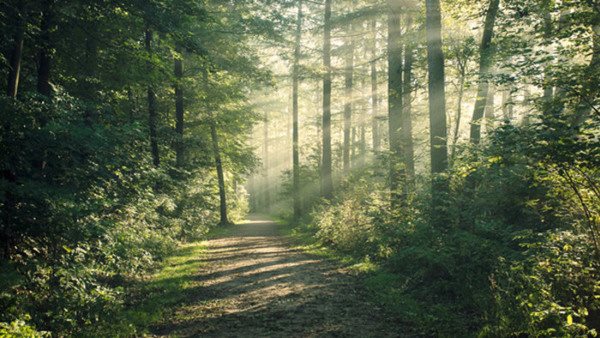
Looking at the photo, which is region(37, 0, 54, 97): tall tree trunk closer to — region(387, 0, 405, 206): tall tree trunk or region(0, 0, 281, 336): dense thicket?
region(0, 0, 281, 336): dense thicket

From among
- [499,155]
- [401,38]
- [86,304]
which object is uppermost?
[401,38]

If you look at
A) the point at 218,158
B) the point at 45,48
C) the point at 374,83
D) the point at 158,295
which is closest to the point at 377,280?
the point at 158,295

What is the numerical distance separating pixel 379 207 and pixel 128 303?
25.1 feet

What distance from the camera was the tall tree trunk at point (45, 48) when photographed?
27.4ft

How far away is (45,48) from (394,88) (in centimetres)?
1085

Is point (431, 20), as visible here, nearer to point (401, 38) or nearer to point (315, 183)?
point (401, 38)

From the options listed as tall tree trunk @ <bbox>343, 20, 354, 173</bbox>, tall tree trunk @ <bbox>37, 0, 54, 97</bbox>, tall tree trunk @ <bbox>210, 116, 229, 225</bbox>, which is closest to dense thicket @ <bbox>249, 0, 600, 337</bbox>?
tall tree trunk @ <bbox>343, 20, 354, 173</bbox>

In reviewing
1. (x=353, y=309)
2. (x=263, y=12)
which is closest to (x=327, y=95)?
(x=263, y=12)

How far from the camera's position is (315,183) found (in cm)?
2767

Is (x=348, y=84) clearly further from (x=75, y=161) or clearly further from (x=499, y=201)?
(x=75, y=161)

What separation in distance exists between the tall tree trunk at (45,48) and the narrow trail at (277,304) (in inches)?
231

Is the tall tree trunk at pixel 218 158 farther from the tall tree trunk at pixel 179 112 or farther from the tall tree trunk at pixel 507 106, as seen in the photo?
the tall tree trunk at pixel 507 106

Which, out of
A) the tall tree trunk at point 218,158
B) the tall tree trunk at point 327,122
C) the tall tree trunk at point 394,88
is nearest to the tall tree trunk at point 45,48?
the tall tree trunk at point 394,88

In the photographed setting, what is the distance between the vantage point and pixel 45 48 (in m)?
8.64
